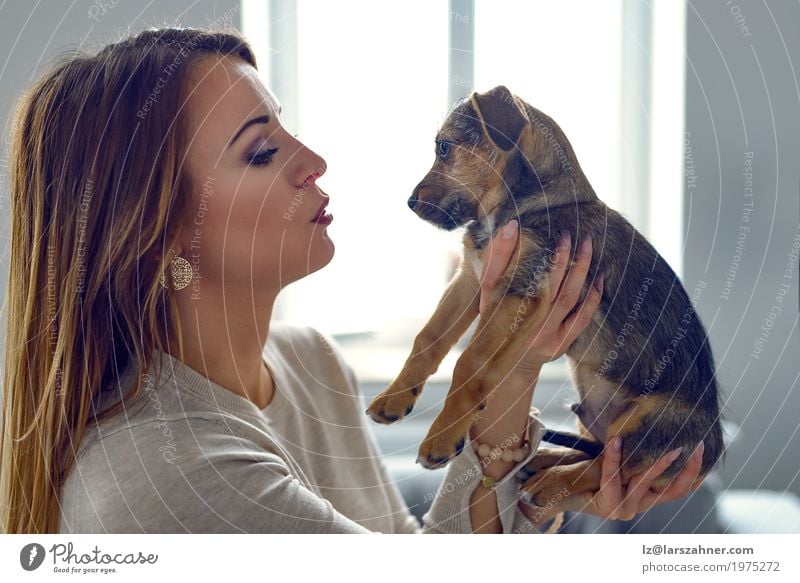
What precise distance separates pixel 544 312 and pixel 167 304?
1.41 feet

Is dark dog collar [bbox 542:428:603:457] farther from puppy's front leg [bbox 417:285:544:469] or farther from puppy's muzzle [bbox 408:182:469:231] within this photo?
puppy's muzzle [bbox 408:182:469:231]

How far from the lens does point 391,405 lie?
29.1 inches

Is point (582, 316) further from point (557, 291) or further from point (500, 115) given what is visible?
point (500, 115)

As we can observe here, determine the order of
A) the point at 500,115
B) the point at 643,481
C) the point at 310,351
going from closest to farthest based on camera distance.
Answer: the point at 500,115, the point at 643,481, the point at 310,351

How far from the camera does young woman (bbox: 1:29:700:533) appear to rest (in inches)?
29.5

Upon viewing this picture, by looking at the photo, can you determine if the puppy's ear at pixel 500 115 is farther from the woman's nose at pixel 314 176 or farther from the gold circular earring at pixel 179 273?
the gold circular earring at pixel 179 273

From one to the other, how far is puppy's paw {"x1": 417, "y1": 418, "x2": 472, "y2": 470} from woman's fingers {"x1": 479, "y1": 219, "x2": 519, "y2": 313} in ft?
0.41

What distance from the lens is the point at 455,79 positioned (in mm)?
805
